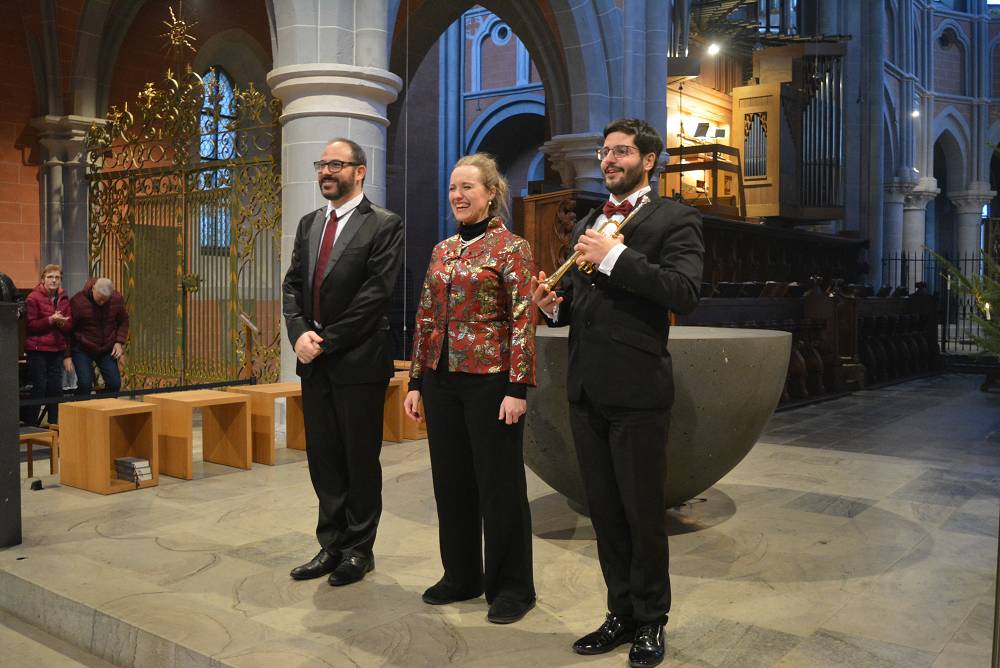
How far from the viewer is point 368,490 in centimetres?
351

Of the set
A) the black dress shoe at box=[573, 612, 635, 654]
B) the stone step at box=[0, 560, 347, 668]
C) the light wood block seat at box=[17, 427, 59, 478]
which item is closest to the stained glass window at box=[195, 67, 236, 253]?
the light wood block seat at box=[17, 427, 59, 478]

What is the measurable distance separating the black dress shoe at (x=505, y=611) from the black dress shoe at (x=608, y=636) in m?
0.29

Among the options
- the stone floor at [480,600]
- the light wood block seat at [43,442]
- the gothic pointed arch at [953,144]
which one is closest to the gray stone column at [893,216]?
the gothic pointed arch at [953,144]

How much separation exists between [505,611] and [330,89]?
14.7ft

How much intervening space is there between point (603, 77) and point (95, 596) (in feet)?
28.7

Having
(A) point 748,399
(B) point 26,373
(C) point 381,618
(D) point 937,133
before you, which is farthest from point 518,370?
(D) point 937,133

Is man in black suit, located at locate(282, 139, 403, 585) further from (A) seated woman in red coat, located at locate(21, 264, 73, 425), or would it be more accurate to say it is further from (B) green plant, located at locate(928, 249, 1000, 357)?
(A) seated woman in red coat, located at locate(21, 264, 73, 425)

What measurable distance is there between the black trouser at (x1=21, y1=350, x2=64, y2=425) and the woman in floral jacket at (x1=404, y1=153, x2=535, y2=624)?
4733 millimetres

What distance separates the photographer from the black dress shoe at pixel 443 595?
3191 millimetres

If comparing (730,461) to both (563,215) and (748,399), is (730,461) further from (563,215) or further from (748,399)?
(563,215)

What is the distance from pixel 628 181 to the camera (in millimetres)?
2771

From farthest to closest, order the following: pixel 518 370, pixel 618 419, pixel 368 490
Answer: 1. pixel 368 490
2. pixel 518 370
3. pixel 618 419

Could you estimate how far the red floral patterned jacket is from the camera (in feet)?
9.77

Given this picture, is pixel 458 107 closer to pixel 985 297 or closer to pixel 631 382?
pixel 631 382
